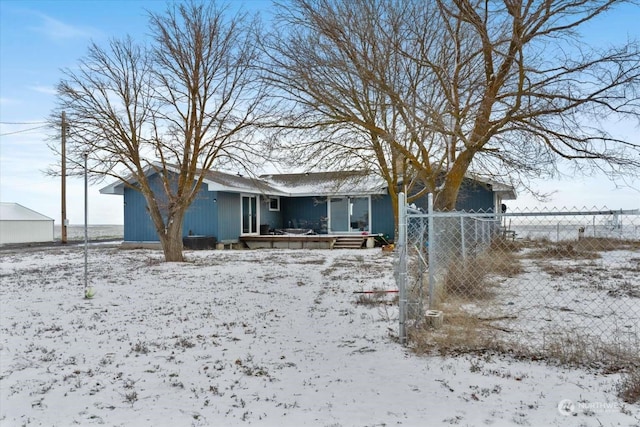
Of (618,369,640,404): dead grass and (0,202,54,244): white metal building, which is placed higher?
(0,202,54,244): white metal building

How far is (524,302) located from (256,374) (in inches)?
180

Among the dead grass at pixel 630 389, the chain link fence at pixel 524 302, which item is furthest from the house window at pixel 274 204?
the dead grass at pixel 630 389

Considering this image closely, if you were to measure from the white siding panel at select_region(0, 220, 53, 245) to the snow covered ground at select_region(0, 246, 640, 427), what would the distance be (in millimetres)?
23685

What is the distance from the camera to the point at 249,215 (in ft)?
67.1

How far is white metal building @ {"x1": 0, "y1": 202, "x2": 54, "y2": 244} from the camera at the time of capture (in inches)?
1034

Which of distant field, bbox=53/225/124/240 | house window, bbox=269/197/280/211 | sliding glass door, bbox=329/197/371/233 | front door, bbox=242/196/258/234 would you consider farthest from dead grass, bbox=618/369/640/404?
Result: distant field, bbox=53/225/124/240

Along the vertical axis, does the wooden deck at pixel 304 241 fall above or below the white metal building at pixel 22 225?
below

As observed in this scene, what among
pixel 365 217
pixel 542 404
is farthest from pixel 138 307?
pixel 365 217

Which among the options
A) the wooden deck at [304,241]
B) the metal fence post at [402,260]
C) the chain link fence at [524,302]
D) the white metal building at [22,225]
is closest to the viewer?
the chain link fence at [524,302]

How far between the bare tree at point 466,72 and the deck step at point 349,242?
1114cm

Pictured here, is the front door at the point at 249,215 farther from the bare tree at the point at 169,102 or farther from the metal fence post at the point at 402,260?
the metal fence post at the point at 402,260

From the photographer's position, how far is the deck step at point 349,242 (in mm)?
18500

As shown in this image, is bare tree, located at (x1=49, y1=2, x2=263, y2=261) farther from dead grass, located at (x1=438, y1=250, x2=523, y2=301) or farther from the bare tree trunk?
dead grass, located at (x1=438, y1=250, x2=523, y2=301)

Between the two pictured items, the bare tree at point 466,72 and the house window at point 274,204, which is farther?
→ the house window at point 274,204
